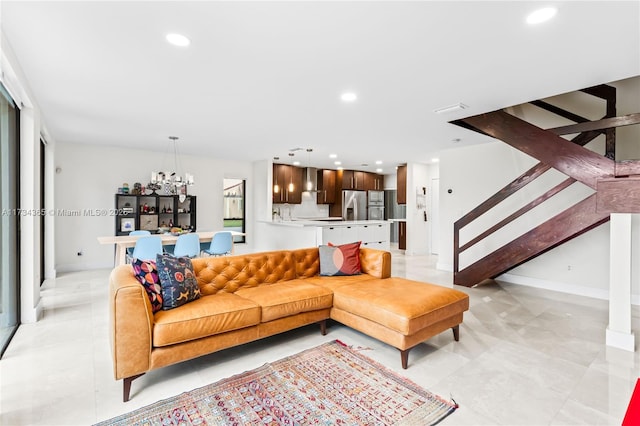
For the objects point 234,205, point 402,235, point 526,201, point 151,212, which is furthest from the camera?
point 402,235

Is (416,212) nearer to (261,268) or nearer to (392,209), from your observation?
(392,209)

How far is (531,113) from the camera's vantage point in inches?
203

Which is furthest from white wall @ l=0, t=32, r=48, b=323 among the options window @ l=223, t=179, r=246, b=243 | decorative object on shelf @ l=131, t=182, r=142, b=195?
window @ l=223, t=179, r=246, b=243

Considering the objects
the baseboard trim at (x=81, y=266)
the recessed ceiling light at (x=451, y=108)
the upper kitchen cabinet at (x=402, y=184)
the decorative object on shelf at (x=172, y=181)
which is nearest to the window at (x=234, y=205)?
the decorative object on shelf at (x=172, y=181)

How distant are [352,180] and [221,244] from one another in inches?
219

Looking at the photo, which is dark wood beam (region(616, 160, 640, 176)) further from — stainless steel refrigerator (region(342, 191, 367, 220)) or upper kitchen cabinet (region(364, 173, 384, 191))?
upper kitchen cabinet (region(364, 173, 384, 191))

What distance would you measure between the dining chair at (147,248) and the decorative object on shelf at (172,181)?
1.37 metres

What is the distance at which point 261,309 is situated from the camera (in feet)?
8.77

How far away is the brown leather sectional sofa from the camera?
2135mm

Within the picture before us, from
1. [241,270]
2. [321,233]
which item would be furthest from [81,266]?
[241,270]

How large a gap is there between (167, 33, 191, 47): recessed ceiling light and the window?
627 centimetres

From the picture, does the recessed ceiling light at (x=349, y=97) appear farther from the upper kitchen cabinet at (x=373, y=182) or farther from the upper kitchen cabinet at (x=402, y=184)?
the upper kitchen cabinet at (x=373, y=182)

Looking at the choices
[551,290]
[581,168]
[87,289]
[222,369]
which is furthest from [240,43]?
[551,290]

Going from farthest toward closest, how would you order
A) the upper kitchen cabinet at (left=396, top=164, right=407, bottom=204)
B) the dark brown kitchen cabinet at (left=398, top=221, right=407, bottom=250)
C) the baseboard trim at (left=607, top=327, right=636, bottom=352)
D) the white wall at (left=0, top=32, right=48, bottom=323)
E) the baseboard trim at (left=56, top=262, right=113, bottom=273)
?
the dark brown kitchen cabinet at (left=398, top=221, right=407, bottom=250)
the upper kitchen cabinet at (left=396, top=164, right=407, bottom=204)
the baseboard trim at (left=56, top=262, right=113, bottom=273)
the white wall at (left=0, top=32, right=48, bottom=323)
the baseboard trim at (left=607, top=327, right=636, bottom=352)
